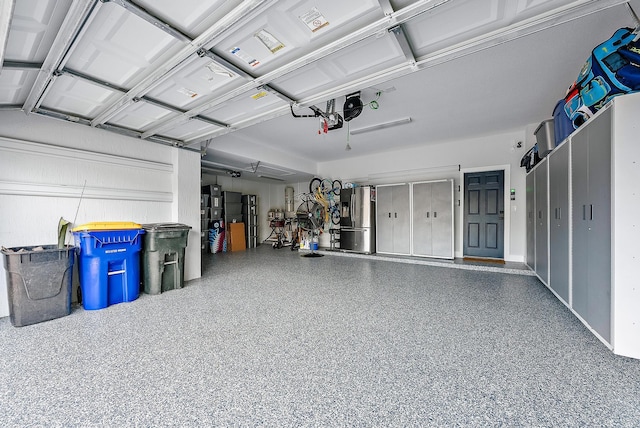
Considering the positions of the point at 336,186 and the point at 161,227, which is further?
the point at 336,186

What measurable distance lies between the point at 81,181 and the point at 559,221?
5.95 meters

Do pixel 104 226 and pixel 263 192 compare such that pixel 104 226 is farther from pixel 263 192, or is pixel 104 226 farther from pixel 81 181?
pixel 263 192

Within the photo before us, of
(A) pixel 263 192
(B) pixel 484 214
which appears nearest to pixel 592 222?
(B) pixel 484 214

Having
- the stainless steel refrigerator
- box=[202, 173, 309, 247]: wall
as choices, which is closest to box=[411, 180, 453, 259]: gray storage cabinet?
the stainless steel refrigerator

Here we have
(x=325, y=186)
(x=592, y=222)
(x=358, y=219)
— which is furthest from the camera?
(x=325, y=186)

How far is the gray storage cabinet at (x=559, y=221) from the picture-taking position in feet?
8.84

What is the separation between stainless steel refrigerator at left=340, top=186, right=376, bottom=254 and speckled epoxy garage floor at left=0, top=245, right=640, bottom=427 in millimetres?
3578

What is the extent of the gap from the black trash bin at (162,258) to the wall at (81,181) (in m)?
0.49

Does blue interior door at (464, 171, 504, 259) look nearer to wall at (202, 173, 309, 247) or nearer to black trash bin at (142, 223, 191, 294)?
wall at (202, 173, 309, 247)

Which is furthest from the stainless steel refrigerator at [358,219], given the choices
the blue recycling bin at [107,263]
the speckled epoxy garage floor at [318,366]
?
the blue recycling bin at [107,263]

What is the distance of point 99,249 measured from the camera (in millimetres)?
2951

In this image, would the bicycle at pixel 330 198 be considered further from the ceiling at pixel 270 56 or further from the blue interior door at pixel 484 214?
the ceiling at pixel 270 56

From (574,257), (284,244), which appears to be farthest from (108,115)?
(284,244)

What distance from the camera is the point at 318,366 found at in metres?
1.76
